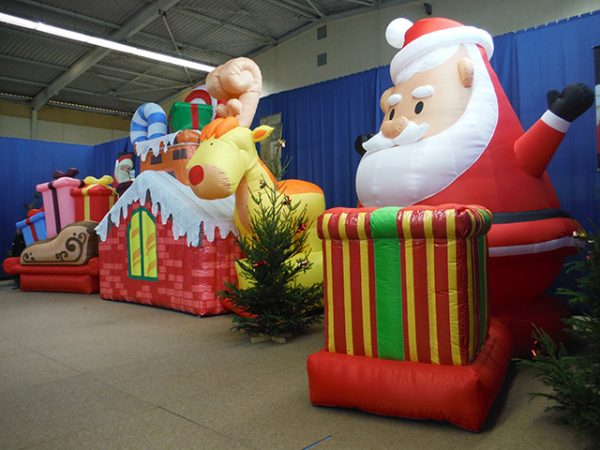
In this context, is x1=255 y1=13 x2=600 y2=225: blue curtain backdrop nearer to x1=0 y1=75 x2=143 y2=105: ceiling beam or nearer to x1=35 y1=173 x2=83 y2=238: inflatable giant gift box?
x1=35 y1=173 x2=83 y2=238: inflatable giant gift box

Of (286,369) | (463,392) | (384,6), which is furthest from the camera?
(384,6)

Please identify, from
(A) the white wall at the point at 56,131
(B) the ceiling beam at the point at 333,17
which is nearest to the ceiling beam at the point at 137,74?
(B) the ceiling beam at the point at 333,17

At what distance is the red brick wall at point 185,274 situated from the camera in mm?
4379

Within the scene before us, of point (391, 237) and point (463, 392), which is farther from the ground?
point (391, 237)

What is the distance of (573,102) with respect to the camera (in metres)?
2.62

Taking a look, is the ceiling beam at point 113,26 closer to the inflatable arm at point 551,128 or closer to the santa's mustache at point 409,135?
the santa's mustache at point 409,135

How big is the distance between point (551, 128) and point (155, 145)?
369 cm

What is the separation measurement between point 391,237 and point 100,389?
1718 millimetres

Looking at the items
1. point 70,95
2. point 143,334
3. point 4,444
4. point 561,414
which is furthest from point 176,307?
point 70,95

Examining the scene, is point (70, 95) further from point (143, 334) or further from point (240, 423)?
point (240, 423)

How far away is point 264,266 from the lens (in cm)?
351

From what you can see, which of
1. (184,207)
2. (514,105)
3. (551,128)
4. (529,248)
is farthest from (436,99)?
(184,207)

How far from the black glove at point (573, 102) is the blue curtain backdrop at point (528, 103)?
1292mm

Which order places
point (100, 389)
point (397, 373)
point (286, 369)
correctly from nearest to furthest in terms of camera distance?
point (397, 373) → point (100, 389) → point (286, 369)
